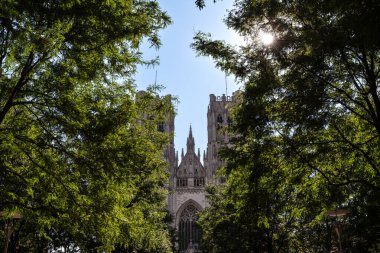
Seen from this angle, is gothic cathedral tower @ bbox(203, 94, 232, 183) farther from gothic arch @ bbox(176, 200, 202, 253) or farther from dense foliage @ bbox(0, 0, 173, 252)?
dense foliage @ bbox(0, 0, 173, 252)

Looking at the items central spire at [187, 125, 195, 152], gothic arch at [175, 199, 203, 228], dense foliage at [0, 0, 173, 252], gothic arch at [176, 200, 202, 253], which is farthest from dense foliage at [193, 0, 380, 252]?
central spire at [187, 125, 195, 152]

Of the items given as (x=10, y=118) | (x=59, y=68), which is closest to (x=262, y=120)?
(x=59, y=68)

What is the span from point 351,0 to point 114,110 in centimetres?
485

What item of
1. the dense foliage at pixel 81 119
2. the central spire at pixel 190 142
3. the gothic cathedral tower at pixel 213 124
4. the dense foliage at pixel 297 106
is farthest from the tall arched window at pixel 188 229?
the dense foliage at pixel 81 119

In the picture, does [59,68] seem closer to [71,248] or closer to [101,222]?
[101,222]

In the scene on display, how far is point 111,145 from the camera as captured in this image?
754 centimetres

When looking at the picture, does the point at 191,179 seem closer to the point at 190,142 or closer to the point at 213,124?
the point at 190,142

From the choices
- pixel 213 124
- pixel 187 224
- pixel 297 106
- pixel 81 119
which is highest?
pixel 213 124

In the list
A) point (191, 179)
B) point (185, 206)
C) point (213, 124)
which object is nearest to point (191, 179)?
point (191, 179)

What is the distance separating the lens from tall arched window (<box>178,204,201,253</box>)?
44000 mm

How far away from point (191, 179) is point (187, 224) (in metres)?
6.00

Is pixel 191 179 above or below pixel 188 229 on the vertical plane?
above

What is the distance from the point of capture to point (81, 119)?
7.05m

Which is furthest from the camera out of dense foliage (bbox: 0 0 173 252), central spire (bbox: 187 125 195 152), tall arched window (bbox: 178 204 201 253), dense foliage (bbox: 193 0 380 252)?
central spire (bbox: 187 125 195 152)
